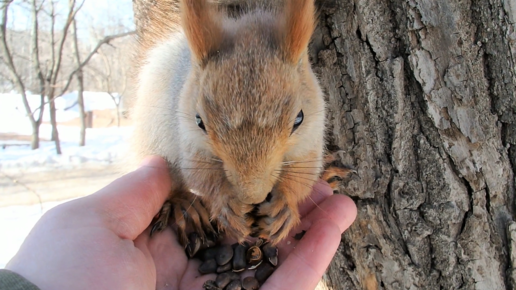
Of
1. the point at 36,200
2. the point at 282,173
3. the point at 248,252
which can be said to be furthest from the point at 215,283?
the point at 36,200

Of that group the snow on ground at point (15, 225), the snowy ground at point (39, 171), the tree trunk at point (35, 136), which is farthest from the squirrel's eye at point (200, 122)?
the tree trunk at point (35, 136)

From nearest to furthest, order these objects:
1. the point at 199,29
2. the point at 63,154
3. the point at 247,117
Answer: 1. the point at 247,117
2. the point at 199,29
3. the point at 63,154

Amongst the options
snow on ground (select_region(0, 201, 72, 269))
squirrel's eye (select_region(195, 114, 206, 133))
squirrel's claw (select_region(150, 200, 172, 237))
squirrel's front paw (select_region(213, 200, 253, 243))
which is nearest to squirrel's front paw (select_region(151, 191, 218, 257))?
squirrel's claw (select_region(150, 200, 172, 237))

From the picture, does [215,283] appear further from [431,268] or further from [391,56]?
[391,56]

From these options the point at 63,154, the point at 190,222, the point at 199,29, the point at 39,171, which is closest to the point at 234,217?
the point at 190,222

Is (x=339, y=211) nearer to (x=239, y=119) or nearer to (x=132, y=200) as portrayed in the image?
(x=239, y=119)
